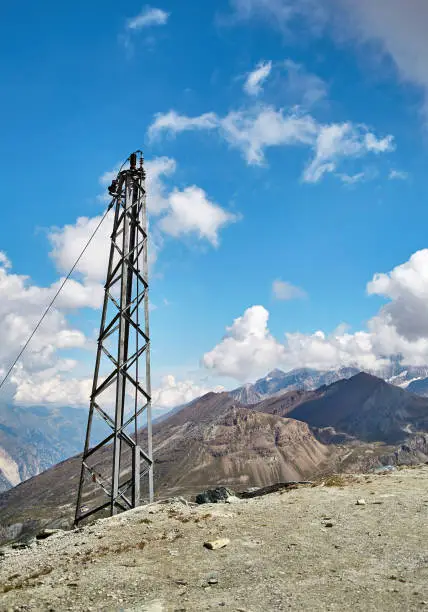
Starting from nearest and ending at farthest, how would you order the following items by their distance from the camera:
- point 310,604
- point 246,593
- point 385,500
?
1. point 310,604
2. point 246,593
3. point 385,500

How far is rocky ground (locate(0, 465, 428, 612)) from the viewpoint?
921 centimetres

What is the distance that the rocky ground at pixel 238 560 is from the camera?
30.2 feet

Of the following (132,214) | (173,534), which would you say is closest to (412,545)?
(173,534)

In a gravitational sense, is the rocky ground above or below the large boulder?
above

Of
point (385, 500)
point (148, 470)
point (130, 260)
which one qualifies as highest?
point (130, 260)

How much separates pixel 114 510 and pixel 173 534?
583 cm

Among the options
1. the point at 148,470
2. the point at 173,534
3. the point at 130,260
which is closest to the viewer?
the point at 173,534

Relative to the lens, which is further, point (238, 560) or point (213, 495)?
point (213, 495)

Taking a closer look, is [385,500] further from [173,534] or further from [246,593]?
[246,593]

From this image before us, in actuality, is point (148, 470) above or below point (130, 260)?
below

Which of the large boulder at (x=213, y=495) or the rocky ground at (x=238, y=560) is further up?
the rocky ground at (x=238, y=560)

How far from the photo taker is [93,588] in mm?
10094

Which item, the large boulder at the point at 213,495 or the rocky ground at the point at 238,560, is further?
the large boulder at the point at 213,495

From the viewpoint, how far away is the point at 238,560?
11344 millimetres
